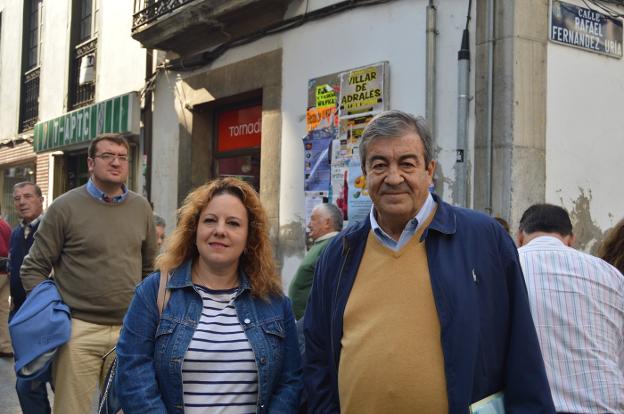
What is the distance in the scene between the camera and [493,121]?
21.2ft

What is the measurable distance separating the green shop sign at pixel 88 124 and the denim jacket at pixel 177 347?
371 inches

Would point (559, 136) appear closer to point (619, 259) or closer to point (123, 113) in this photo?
point (619, 259)

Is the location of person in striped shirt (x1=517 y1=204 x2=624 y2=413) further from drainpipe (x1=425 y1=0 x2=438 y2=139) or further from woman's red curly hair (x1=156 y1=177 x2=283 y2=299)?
drainpipe (x1=425 y1=0 x2=438 y2=139)

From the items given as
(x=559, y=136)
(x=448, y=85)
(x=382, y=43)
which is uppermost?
(x=382, y=43)

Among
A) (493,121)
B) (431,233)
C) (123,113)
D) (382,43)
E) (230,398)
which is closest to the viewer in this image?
(431,233)

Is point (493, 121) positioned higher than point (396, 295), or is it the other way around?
point (493, 121)

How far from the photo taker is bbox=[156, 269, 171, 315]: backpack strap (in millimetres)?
2635

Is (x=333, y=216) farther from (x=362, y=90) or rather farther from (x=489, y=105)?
(x=362, y=90)

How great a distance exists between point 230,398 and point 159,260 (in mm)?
622

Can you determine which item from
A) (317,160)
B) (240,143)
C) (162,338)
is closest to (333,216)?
(317,160)

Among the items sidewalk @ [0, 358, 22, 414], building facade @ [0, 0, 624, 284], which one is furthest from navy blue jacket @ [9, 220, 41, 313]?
building facade @ [0, 0, 624, 284]

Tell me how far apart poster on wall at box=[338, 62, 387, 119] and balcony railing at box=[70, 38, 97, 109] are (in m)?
7.09

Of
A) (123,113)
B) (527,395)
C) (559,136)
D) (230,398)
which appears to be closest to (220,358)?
(230,398)

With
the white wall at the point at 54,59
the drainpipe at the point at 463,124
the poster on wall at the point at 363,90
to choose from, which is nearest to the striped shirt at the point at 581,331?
the drainpipe at the point at 463,124
